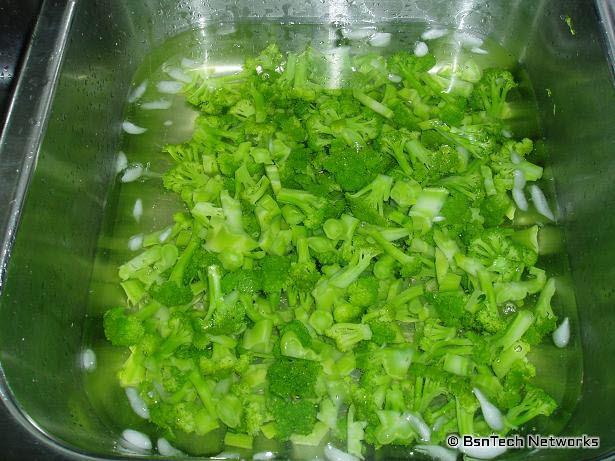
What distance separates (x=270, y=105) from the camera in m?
1.79

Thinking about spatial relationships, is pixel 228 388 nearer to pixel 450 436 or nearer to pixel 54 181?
pixel 450 436

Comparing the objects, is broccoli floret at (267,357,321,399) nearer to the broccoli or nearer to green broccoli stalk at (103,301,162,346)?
green broccoli stalk at (103,301,162,346)

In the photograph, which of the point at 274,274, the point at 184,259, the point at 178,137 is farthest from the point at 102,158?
the point at 274,274

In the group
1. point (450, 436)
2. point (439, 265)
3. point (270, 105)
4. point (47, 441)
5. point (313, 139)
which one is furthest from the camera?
point (270, 105)

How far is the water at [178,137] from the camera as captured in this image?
1.51m

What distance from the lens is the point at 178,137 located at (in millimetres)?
1828

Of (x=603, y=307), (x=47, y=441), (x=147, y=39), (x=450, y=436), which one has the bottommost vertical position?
(x=450, y=436)

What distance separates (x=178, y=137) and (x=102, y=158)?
0.81 feet

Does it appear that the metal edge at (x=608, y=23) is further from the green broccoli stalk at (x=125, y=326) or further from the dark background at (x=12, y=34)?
the dark background at (x=12, y=34)

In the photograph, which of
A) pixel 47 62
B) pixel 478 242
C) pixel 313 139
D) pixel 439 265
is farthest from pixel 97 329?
pixel 478 242

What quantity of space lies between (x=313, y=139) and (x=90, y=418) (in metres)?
0.98

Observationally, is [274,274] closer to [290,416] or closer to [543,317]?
[290,416]

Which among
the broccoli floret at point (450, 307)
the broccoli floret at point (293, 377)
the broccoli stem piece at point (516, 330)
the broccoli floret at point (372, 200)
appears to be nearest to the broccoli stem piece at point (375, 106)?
the broccoli floret at point (372, 200)

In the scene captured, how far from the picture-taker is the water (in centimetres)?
151
